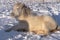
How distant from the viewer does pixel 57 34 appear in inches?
203

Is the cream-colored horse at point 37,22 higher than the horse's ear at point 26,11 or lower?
lower

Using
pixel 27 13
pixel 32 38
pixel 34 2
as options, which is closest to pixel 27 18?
pixel 27 13

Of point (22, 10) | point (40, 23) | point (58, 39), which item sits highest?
point (22, 10)

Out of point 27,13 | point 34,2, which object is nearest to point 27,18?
point 27,13

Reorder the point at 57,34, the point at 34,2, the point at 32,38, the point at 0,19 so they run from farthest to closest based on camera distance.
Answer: the point at 34,2, the point at 0,19, the point at 57,34, the point at 32,38

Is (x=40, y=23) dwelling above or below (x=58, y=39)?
above

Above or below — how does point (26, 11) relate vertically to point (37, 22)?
above

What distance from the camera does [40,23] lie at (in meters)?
4.98

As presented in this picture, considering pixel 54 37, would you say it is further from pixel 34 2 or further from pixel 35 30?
pixel 34 2

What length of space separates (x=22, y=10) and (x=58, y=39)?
109 centimetres

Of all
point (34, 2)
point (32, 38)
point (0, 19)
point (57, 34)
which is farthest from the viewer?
point (34, 2)

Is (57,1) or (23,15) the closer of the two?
(23,15)

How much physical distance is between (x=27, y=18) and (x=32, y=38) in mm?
543

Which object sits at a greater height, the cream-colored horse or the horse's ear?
the horse's ear
